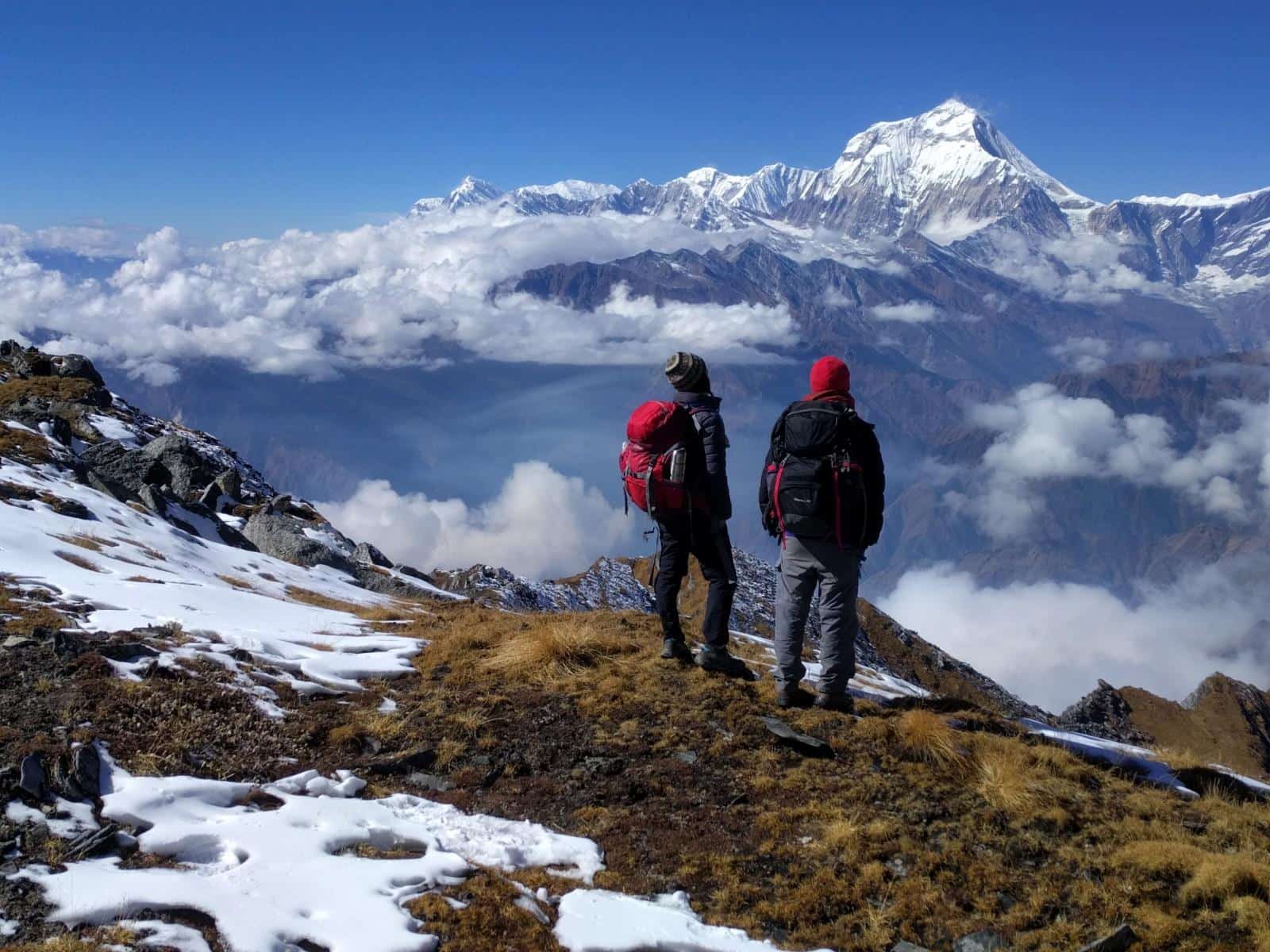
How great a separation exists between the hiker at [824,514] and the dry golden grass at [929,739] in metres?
0.87

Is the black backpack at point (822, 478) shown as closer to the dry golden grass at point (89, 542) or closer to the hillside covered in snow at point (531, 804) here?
the hillside covered in snow at point (531, 804)

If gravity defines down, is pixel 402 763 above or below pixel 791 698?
below

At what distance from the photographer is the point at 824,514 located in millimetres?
8305

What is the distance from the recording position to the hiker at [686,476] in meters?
9.05

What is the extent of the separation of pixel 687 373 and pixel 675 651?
3622 millimetres

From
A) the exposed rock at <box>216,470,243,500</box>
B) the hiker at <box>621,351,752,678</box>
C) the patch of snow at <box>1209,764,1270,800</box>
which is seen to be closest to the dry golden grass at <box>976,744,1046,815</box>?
the patch of snow at <box>1209,764,1270,800</box>

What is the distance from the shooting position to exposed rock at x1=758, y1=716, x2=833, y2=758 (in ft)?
25.8

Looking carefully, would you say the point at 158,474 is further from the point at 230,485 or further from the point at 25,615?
the point at 25,615

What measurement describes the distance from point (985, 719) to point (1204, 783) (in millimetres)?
2069

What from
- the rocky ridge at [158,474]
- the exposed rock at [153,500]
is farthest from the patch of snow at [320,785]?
the exposed rock at [153,500]

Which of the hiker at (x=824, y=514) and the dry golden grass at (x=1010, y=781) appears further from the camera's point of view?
the hiker at (x=824, y=514)

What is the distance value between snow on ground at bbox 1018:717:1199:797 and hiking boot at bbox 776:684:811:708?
265cm

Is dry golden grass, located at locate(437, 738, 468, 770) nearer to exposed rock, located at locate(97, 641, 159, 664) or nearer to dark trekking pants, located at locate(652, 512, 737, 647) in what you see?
dark trekking pants, located at locate(652, 512, 737, 647)

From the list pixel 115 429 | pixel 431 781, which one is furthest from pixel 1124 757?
pixel 115 429
